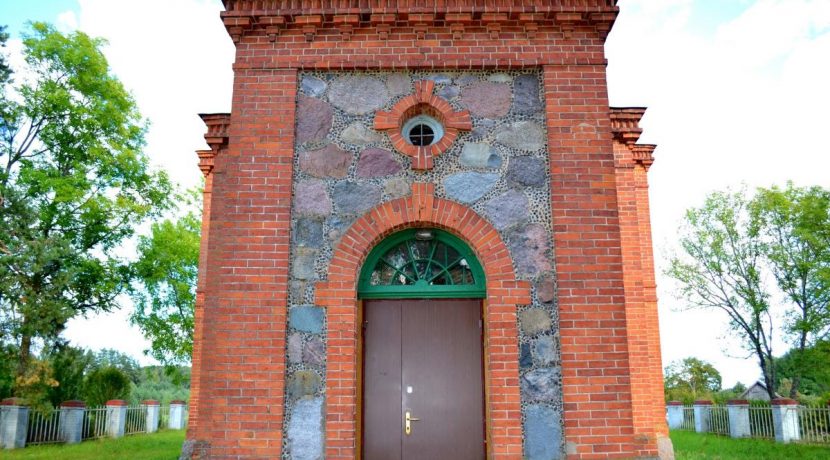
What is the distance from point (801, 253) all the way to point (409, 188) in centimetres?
2951

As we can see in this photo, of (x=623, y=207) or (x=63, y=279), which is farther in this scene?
(x=63, y=279)

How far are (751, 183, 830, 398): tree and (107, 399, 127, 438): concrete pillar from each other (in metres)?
28.6

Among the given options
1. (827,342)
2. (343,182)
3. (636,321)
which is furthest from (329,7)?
(827,342)

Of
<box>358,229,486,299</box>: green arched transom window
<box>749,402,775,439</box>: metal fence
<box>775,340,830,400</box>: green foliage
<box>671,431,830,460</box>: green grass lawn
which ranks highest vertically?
<box>358,229,486,299</box>: green arched transom window

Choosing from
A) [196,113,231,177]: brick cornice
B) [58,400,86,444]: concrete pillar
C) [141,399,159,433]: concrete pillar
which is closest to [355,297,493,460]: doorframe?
[196,113,231,177]: brick cornice

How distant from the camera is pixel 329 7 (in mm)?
7422

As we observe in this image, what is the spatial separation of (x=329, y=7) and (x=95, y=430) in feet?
63.2

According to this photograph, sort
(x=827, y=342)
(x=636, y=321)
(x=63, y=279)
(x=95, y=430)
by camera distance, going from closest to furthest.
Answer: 1. (x=636, y=321)
2. (x=63, y=279)
3. (x=95, y=430)
4. (x=827, y=342)

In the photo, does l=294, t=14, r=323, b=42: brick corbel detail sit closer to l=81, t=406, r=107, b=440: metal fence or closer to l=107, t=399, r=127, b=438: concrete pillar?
l=81, t=406, r=107, b=440: metal fence

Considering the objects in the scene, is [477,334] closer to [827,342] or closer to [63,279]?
[63,279]

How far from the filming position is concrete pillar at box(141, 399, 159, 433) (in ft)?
82.7

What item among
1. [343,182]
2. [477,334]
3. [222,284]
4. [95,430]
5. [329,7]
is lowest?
[95,430]

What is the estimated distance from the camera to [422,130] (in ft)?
24.4

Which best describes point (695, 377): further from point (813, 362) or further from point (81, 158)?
point (81, 158)
